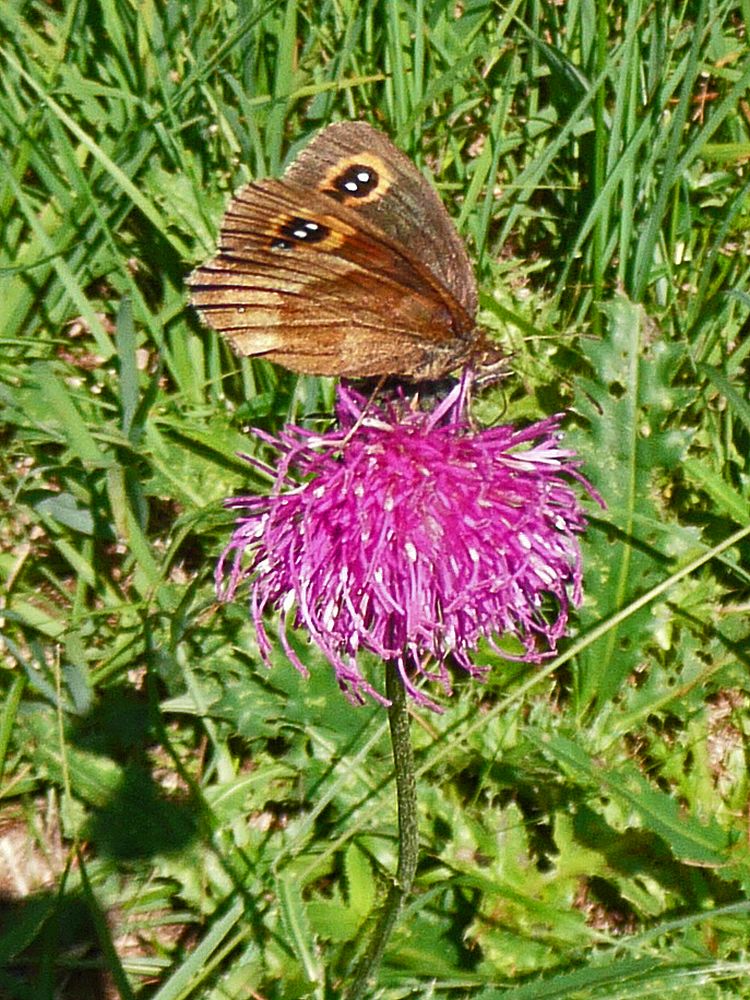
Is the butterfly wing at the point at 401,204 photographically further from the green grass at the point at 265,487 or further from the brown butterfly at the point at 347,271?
the green grass at the point at 265,487

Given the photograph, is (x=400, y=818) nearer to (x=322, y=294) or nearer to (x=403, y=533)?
(x=403, y=533)

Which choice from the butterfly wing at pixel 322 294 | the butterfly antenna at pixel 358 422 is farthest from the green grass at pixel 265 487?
the butterfly antenna at pixel 358 422

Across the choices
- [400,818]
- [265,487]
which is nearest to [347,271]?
[265,487]

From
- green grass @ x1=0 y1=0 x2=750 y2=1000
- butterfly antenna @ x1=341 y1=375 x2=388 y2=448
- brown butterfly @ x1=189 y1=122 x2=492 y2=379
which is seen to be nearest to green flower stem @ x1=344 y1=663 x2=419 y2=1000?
green grass @ x1=0 y1=0 x2=750 y2=1000

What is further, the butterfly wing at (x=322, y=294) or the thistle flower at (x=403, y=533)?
the butterfly wing at (x=322, y=294)

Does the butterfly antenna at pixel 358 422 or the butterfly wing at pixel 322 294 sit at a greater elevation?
the butterfly wing at pixel 322 294

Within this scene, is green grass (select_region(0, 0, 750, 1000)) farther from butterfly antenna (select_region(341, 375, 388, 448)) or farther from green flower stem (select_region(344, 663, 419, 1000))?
butterfly antenna (select_region(341, 375, 388, 448))

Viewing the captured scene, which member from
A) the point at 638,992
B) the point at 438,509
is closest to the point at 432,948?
the point at 638,992
